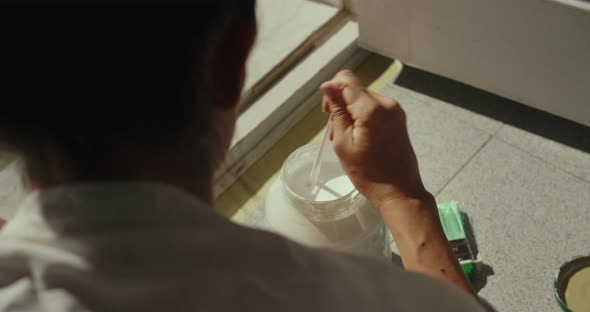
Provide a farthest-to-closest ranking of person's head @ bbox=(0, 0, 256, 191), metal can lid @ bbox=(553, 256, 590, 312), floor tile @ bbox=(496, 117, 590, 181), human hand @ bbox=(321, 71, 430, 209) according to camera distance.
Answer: floor tile @ bbox=(496, 117, 590, 181) → metal can lid @ bbox=(553, 256, 590, 312) → human hand @ bbox=(321, 71, 430, 209) → person's head @ bbox=(0, 0, 256, 191)

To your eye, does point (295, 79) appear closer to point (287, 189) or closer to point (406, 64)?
point (406, 64)

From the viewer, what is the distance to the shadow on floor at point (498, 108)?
847 millimetres

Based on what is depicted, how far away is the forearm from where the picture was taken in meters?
0.54

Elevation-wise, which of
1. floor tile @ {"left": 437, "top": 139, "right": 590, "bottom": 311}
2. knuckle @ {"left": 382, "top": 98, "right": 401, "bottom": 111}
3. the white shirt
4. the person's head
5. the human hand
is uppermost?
the person's head

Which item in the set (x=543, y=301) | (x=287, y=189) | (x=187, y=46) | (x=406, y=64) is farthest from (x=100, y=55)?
(x=406, y=64)

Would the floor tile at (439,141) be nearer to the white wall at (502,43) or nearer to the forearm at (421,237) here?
the white wall at (502,43)

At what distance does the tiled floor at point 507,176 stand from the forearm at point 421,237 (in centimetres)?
20

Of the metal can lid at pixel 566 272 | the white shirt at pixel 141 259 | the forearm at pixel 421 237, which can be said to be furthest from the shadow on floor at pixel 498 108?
the white shirt at pixel 141 259

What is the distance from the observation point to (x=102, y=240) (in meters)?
0.29

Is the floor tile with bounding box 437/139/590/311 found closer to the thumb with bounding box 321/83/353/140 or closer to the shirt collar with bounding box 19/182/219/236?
the thumb with bounding box 321/83/353/140

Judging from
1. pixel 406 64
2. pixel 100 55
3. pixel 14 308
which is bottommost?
pixel 406 64

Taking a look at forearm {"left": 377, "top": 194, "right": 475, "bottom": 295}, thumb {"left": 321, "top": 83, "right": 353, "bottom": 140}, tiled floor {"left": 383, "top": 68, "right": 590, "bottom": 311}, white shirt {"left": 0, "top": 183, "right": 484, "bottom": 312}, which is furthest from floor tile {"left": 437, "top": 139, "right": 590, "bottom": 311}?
white shirt {"left": 0, "top": 183, "right": 484, "bottom": 312}

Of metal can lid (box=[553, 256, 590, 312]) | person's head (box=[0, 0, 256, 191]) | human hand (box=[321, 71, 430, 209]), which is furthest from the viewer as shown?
metal can lid (box=[553, 256, 590, 312])

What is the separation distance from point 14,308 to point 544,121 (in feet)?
2.55
